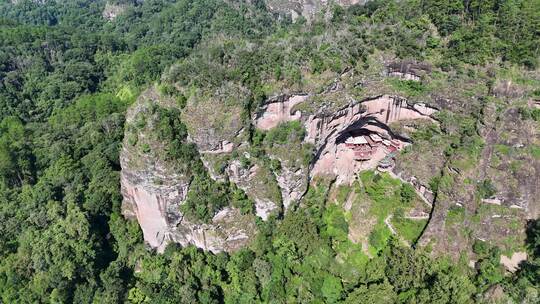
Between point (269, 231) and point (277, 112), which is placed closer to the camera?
point (277, 112)

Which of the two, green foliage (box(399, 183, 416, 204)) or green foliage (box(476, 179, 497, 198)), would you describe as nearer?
green foliage (box(476, 179, 497, 198))

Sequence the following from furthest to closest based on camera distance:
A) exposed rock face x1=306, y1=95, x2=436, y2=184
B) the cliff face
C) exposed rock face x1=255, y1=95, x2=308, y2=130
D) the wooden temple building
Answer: the wooden temple building, exposed rock face x1=306, y1=95, x2=436, y2=184, exposed rock face x1=255, y1=95, x2=308, y2=130, the cliff face

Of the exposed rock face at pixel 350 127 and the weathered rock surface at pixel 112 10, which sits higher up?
the exposed rock face at pixel 350 127

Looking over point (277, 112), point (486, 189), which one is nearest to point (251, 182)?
point (277, 112)

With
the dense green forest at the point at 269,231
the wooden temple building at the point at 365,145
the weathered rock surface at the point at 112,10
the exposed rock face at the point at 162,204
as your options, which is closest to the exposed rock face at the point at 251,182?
the dense green forest at the point at 269,231

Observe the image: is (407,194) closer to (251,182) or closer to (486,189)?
(486,189)

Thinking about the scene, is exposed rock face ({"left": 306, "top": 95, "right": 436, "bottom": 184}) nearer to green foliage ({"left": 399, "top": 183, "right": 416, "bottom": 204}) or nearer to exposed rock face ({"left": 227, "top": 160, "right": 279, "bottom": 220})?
green foliage ({"left": 399, "top": 183, "right": 416, "bottom": 204})

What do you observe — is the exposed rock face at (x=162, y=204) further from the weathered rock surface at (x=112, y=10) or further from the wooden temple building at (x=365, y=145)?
the weathered rock surface at (x=112, y=10)

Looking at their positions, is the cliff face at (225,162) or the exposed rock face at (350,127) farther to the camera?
the exposed rock face at (350,127)

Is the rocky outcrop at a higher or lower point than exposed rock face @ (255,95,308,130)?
lower

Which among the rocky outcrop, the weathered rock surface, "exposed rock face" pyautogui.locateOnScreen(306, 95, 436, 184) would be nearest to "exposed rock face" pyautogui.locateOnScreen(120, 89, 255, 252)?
the rocky outcrop
